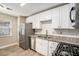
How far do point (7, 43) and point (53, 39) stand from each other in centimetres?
85

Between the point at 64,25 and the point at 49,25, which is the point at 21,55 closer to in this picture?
the point at 49,25

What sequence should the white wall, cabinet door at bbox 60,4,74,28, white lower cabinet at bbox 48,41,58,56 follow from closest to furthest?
white lower cabinet at bbox 48,41,58,56 < the white wall < cabinet door at bbox 60,4,74,28

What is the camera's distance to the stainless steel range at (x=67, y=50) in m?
1.11

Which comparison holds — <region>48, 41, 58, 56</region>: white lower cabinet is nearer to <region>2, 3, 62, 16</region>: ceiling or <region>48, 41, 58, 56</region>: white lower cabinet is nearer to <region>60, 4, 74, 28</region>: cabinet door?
<region>60, 4, 74, 28</region>: cabinet door

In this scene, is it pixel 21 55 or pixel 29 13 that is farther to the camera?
pixel 29 13

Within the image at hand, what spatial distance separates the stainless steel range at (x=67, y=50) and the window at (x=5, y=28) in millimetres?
872

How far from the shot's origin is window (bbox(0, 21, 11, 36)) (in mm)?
1203

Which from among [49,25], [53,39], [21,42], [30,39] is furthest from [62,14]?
[21,42]

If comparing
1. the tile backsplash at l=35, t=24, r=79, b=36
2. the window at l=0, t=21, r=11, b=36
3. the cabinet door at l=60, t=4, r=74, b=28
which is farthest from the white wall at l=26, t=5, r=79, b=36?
the window at l=0, t=21, r=11, b=36

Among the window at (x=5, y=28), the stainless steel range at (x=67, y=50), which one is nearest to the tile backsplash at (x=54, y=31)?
the stainless steel range at (x=67, y=50)

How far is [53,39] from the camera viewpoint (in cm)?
146

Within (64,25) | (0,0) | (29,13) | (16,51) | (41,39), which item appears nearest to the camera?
(0,0)

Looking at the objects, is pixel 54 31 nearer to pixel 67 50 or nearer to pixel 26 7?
pixel 67 50

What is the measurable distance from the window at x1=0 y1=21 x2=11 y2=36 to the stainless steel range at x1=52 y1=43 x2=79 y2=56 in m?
0.87
